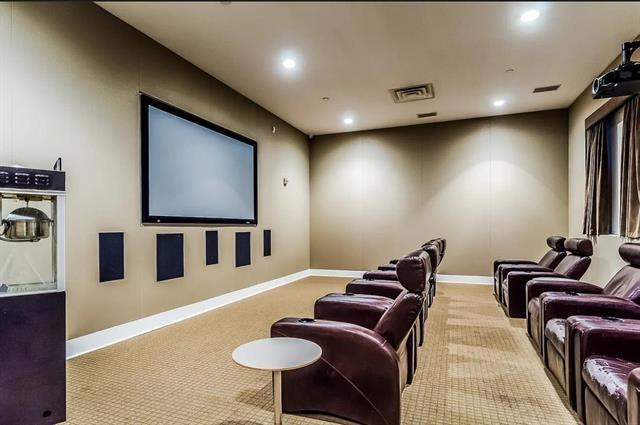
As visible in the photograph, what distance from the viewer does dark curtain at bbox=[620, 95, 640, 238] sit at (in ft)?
12.0

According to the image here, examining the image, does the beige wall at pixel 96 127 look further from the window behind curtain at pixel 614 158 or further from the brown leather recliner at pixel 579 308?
the window behind curtain at pixel 614 158

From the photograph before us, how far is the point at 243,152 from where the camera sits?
5.40 metres

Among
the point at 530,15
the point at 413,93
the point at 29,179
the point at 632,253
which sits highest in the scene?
the point at 413,93

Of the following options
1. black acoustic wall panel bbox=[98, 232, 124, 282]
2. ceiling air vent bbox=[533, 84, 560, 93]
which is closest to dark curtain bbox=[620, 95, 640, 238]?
ceiling air vent bbox=[533, 84, 560, 93]

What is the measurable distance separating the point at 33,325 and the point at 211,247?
2.78m

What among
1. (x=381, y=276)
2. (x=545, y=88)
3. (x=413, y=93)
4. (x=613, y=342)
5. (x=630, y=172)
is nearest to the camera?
(x=613, y=342)

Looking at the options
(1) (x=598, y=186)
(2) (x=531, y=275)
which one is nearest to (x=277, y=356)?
(2) (x=531, y=275)

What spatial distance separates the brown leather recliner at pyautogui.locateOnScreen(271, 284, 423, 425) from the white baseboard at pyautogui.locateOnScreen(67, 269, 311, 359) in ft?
6.90

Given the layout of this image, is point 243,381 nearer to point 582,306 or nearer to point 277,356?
point 277,356

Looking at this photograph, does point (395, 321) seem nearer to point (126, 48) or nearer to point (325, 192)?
point (126, 48)

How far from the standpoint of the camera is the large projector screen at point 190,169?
383 centimetres

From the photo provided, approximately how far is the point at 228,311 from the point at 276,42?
172 inches

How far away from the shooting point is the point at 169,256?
4074mm

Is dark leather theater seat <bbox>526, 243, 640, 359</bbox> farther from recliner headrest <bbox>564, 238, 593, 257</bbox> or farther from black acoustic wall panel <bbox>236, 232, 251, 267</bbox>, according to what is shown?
black acoustic wall panel <bbox>236, 232, 251, 267</bbox>
